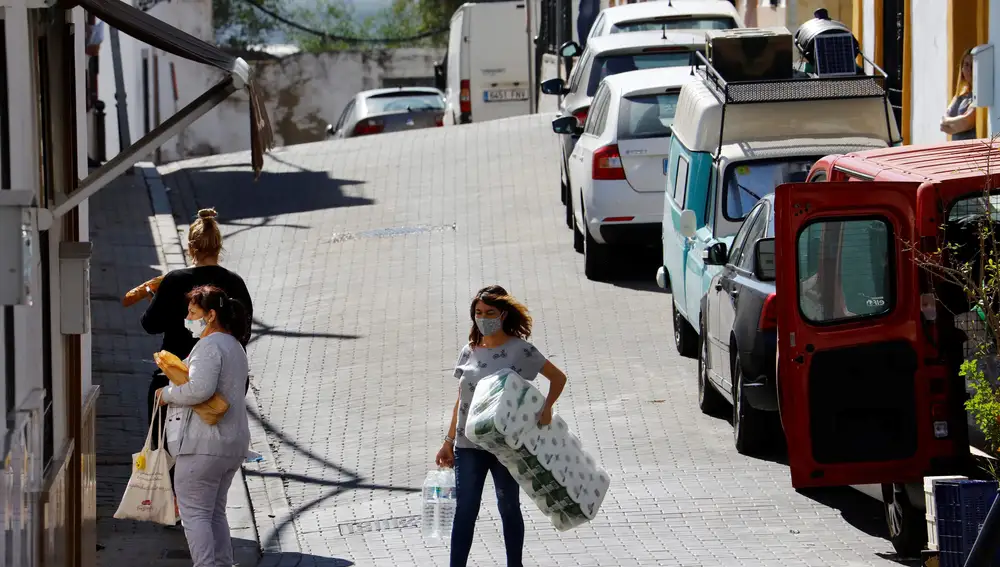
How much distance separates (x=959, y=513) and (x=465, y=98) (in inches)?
1110

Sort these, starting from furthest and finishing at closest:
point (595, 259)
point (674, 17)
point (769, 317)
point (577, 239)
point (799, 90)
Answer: point (674, 17) < point (577, 239) < point (595, 259) < point (799, 90) < point (769, 317)

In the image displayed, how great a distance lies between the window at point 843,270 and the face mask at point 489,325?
151 centimetres

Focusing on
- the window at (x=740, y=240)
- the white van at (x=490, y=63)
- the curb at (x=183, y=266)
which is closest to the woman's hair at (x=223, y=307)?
the curb at (x=183, y=266)

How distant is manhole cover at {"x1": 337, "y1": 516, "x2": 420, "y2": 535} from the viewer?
9688 mm

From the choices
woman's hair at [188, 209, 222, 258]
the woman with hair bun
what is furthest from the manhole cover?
woman's hair at [188, 209, 222, 258]

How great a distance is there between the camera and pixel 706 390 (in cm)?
1179

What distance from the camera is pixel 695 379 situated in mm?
12953

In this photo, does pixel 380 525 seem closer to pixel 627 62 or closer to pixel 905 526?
pixel 905 526

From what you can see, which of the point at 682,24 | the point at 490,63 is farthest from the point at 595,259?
the point at 490,63

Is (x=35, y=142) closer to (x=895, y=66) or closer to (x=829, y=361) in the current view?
(x=829, y=361)

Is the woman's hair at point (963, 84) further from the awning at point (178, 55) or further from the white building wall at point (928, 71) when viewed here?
the awning at point (178, 55)

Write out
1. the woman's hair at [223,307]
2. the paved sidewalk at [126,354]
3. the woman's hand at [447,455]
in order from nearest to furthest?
the woman's hair at [223,307], the woman's hand at [447,455], the paved sidewalk at [126,354]

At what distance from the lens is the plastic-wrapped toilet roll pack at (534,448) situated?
7863 millimetres

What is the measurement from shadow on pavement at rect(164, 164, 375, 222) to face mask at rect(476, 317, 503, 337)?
1208 centimetres
